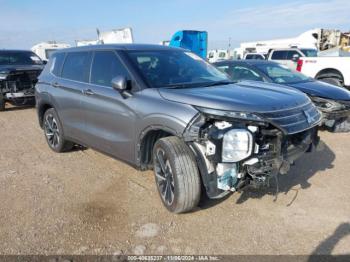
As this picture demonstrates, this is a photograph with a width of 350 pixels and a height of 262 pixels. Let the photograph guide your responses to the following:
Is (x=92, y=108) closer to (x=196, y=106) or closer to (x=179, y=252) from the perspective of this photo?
(x=196, y=106)

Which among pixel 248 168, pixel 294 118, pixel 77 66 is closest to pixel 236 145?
pixel 248 168

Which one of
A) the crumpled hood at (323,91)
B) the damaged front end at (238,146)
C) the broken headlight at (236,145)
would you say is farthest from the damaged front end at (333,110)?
the broken headlight at (236,145)

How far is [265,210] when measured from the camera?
3771 mm

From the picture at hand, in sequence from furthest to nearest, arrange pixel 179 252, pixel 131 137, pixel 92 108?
pixel 92 108, pixel 131 137, pixel 179 252

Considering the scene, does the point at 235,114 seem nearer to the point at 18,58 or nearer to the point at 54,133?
the point at 54,133

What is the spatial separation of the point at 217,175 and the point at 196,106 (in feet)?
2.26

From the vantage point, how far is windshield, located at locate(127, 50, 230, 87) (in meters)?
4.00

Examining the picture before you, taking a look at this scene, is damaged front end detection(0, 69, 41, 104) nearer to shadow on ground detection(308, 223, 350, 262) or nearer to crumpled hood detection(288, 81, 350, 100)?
crumpled hood detection(288, 81, 350, 100)

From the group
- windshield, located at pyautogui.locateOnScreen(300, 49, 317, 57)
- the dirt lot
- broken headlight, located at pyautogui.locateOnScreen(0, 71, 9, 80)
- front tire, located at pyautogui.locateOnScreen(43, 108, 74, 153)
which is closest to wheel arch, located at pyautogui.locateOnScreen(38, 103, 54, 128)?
front tire, located at pyautogui.locateOnScreen(43, 108, 74, 153)

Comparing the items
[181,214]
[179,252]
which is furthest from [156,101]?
[179,252]

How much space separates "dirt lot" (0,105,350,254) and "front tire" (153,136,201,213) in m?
0.22

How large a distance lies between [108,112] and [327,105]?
442cm

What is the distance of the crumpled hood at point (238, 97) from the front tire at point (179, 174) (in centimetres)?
46

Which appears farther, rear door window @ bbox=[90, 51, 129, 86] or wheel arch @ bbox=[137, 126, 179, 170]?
rear door window @ bbox=[90, 51, 129, 86]
